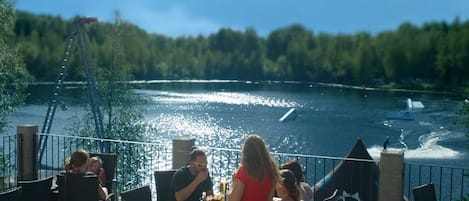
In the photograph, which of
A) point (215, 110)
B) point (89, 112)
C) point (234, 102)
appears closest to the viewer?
point (89, 112)

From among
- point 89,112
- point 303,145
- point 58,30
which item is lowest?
point 303,145

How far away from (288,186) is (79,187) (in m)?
2.34

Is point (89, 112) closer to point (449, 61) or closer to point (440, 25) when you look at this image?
point (449, 61)

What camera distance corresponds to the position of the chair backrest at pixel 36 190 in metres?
6.46

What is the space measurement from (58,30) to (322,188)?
90.6m

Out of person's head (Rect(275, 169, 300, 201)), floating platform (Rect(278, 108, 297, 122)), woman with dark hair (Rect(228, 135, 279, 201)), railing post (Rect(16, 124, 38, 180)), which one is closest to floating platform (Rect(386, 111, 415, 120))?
floating platform (Rect(278, 108, 297, 122))

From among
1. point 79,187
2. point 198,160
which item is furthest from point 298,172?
point 79,187

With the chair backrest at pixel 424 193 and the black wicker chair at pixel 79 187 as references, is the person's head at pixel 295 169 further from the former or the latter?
the black wicker chair at pixel 79 187

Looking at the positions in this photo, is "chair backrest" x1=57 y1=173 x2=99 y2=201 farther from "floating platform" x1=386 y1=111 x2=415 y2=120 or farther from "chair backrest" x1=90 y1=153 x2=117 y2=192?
"floating platform" x1=386 y1=111 x2=415 y2=120

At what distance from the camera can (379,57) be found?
100688mm

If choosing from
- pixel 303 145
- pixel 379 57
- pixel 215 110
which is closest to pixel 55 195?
pixel 303 145

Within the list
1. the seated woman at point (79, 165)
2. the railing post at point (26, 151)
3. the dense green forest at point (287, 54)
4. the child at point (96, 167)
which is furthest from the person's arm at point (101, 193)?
the dense green forest at point (287, 54)

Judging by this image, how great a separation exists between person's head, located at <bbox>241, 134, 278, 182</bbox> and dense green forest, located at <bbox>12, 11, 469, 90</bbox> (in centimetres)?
7390

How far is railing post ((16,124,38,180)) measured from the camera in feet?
31.1
